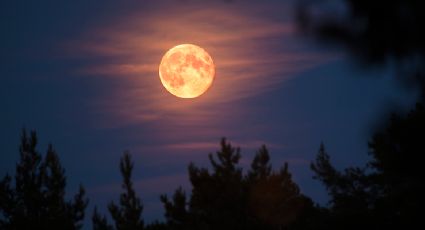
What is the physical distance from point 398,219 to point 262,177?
2157 centimetres

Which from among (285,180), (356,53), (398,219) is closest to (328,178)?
(285,180)

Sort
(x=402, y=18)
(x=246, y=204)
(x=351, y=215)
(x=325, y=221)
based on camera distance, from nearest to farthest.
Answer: (x=402, y=18) < (x=351, y=215) < (x=325, y=221) < (x=246, y=204)

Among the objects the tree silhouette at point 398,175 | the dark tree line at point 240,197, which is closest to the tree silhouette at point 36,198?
the dark tree line at point 240,197

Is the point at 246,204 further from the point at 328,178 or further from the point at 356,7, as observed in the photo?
the point at 356,7

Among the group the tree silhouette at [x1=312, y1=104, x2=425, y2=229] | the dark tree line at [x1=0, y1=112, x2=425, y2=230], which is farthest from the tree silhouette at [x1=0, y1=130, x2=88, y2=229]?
the tree silhouette at [x1=312, y1=104, x2=425, y2=229]

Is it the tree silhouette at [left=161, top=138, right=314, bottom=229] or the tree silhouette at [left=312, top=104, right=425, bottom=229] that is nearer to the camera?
the tree silhouette at [left=312, top=104, right=425, bottom=229]

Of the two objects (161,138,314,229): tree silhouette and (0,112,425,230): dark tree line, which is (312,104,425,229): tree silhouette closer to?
(0,112,425,230): dark tree line

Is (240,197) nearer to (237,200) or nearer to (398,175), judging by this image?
(237,200)

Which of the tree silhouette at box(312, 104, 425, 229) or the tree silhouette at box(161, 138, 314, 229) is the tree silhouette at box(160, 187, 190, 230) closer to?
the tree silhouette at box(161, 138, 314, 229)

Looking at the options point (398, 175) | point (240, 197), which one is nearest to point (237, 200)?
point (240, 197)

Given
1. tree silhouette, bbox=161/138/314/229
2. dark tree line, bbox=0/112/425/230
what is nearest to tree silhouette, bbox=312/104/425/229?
dark tree line, bbox=0/112/425/230

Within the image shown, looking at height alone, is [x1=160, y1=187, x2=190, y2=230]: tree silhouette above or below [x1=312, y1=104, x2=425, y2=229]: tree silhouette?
above

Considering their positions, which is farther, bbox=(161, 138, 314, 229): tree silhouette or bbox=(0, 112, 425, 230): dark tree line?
bbox=(161, 138, 314, 229): tree silhouette

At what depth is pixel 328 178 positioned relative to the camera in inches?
2127
